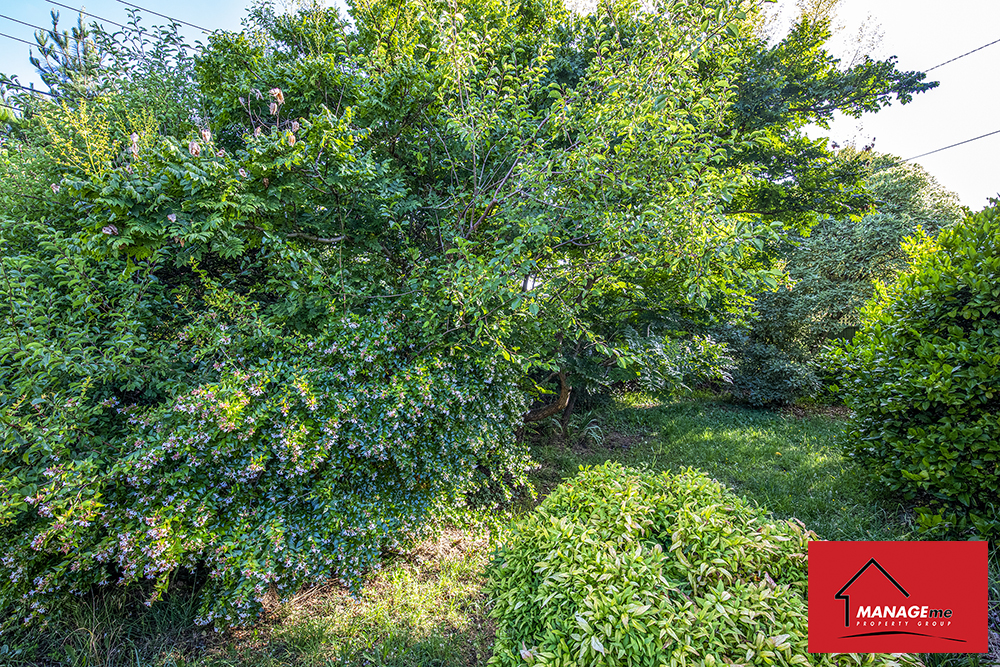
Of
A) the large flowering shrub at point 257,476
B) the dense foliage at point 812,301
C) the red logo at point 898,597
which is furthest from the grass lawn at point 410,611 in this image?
the dense foliage at point 812,301

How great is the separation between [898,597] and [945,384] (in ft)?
6.54

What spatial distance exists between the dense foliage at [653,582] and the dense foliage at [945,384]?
1.68 meters

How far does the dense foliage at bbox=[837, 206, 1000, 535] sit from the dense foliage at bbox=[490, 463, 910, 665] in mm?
1679

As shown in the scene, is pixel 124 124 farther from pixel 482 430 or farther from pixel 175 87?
pixel 482 430

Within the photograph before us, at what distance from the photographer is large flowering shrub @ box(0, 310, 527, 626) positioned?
2.27m

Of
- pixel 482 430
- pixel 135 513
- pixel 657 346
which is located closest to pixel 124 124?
pixel 135 513

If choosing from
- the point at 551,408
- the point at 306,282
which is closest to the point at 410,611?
the point at 306,282

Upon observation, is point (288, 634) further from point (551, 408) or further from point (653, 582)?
point (551, 408)

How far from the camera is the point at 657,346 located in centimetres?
409

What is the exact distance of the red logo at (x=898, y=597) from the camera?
5.13ft

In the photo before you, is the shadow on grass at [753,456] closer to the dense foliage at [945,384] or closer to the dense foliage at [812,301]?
the dense foliage at [945,384]

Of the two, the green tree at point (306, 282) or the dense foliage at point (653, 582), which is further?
the green tree at point (306, 282)

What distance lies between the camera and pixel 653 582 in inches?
66.4

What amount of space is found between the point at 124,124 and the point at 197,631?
4.00 meters
